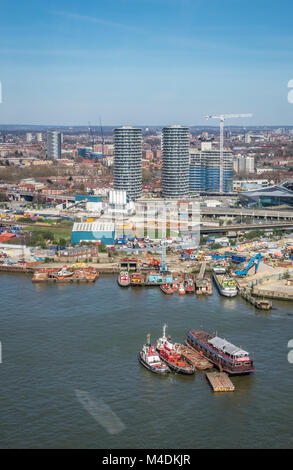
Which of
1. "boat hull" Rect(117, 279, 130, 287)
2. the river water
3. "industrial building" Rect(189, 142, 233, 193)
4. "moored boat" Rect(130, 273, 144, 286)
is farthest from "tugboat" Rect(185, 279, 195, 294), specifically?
"industrial building" Rect(189, 142, 233, 193)

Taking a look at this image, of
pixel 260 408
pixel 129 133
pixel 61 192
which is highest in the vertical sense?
pixel 129 133

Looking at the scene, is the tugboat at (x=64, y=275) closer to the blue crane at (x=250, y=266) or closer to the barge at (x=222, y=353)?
the blue crane at (x=250, y=266)

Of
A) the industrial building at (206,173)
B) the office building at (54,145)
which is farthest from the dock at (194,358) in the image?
the office building at (54,145)

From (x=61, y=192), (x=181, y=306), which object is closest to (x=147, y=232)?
(x=181, y=306)

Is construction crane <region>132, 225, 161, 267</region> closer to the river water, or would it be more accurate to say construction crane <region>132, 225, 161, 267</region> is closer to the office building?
the river water

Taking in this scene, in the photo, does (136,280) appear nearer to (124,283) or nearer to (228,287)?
(124,283)
